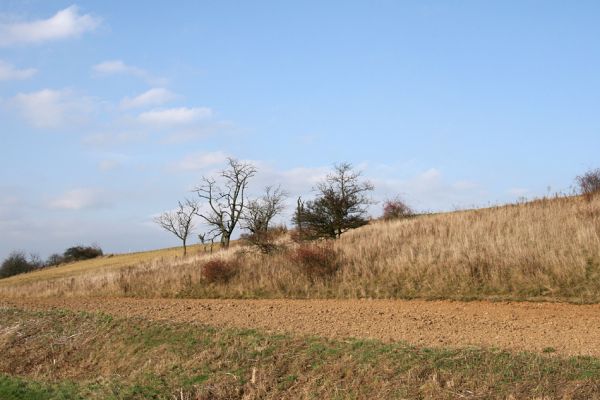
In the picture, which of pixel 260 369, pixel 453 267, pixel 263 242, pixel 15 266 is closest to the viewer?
pixel 260 369

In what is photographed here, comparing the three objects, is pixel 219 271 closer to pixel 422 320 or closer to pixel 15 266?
pixel 422 320

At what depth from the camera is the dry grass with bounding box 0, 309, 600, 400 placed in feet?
24.9

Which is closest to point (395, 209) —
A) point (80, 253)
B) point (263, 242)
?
point (263, 242)

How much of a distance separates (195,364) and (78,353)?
396 cm

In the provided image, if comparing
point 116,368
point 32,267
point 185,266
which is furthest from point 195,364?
point 32,267

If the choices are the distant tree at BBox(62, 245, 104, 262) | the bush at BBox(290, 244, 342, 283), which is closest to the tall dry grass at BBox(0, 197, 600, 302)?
the bush at BBox(290, 244, 342, 283)

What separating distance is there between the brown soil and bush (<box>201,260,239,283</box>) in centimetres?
321

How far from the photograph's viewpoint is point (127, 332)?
41.1 feet

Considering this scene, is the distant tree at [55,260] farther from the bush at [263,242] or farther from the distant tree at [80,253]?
the bush at [263,242]

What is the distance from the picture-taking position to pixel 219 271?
65.3 feet

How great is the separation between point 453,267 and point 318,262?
13.9 ft

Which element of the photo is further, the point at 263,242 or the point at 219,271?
the point at 263,242

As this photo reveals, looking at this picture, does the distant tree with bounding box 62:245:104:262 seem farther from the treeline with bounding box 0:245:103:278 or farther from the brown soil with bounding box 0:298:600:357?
the brown soil with bounding box 0:298:600:357

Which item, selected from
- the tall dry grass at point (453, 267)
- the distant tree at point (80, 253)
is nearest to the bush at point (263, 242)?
the tall dry grass at point (453, 267)
